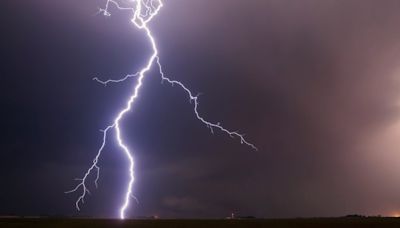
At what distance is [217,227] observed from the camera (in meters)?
41.1

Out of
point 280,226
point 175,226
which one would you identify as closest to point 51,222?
point 175,226

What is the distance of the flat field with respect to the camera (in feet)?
137

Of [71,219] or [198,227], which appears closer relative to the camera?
[198,227]

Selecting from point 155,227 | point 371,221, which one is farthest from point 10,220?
point 371,221

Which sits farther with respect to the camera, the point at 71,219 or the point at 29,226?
the point at 71,219

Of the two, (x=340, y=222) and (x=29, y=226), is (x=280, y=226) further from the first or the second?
(x=29, y=226)

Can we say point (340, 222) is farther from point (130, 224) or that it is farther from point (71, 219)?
point (71, 219)

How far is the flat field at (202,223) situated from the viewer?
1645 inches

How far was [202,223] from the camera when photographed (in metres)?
42.1

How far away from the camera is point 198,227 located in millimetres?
40938

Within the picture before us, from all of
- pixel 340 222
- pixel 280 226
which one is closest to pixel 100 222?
pixel 280 226

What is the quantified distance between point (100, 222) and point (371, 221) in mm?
18171

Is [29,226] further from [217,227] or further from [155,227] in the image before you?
[217,227]

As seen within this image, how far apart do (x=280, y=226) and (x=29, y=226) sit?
1632 centimetres
